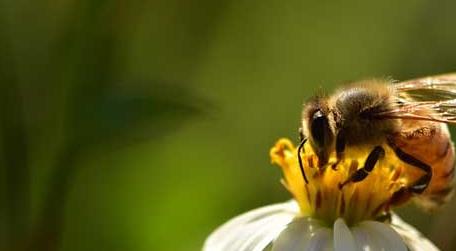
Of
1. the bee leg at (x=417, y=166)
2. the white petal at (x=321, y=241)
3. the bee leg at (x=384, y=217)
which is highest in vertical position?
the bee leg at (x=417, y=166)

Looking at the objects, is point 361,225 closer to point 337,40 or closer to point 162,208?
point 162,208

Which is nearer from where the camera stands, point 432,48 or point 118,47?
point 118,47

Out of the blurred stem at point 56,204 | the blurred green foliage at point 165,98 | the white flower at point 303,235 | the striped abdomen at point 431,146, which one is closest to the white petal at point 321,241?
the white flower at point 303,235

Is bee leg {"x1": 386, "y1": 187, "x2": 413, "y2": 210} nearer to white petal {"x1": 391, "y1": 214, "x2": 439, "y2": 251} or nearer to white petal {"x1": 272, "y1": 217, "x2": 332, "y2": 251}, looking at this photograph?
white petal {"x1": 391, "y1": 214, "x2": 439, "y2": 251}

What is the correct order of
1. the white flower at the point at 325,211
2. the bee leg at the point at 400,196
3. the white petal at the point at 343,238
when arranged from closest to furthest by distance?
the white petal at the point at 343,238
the white flower at the point at 325,211
the bee leg at the point at 400,196

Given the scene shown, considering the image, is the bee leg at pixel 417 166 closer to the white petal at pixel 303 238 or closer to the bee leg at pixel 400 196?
the bee leg at pixel 400 196

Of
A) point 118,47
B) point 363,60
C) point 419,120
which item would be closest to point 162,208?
→ point 118,47
